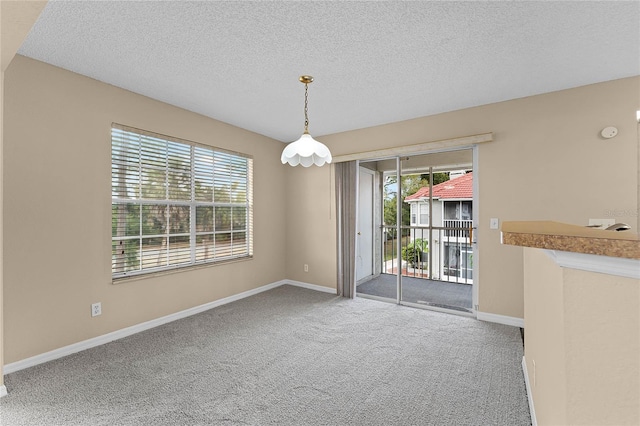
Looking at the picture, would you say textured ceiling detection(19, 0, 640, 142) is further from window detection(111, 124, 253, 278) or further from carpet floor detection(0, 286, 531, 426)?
carpet floor detection(0, 286, 531, 426)

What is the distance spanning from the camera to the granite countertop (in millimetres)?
617

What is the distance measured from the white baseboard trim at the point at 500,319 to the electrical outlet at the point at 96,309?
4.19 m

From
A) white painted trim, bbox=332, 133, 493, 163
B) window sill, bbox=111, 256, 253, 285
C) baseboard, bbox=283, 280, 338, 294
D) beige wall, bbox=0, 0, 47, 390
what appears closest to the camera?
beige wall, bbox=0, 0, 47, 390

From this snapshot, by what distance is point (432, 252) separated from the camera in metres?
4.31

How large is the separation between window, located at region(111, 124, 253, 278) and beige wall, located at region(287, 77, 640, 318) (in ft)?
8.92

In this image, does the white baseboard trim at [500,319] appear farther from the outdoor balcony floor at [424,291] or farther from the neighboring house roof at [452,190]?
the neighboring house roof at [452,190]

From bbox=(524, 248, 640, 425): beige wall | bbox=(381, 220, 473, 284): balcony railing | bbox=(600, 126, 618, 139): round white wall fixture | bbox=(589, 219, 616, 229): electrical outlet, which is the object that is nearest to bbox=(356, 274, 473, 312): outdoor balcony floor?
bbox=(381, 220, 473, 284): balcony railing

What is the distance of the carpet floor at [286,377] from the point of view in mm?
1862

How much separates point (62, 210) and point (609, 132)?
5256mm

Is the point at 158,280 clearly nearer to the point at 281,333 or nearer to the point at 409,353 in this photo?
the point at 281,333

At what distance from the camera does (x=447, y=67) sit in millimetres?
2604

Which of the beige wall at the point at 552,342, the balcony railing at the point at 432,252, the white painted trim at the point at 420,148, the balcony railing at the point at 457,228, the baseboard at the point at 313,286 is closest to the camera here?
the beige wall at the point at 552,342

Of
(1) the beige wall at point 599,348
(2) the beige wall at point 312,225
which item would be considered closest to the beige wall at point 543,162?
(2) the beige wall at point 312,225

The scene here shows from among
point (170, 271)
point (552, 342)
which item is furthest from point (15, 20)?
point (552, 342)
